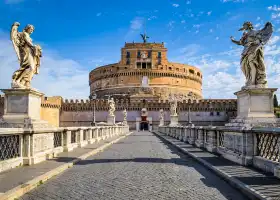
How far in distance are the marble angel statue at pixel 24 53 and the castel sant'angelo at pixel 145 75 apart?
6673cm

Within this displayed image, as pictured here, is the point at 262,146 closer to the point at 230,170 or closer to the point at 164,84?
the point at 230,170

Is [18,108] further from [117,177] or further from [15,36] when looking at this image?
[117,177]

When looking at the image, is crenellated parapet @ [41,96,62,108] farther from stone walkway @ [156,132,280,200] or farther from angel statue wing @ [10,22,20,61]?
stone walkway @ [156,132,280,200]

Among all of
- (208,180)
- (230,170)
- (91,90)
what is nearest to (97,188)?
(208,180)

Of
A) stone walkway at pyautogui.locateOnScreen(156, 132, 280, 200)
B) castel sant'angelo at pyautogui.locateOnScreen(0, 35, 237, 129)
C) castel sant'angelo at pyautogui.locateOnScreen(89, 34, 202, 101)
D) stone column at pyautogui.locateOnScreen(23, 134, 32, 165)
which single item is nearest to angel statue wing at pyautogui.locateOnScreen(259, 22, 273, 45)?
stone walkway at pyautogui.locateOnScreen(156, 132, 280, 200)

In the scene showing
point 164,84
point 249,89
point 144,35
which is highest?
point 144,35

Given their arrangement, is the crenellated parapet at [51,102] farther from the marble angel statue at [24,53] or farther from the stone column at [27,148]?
the stone column at [27,148]

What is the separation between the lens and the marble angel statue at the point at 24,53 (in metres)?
9.00

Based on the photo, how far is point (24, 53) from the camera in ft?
30.3

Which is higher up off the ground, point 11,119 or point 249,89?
point 249,89

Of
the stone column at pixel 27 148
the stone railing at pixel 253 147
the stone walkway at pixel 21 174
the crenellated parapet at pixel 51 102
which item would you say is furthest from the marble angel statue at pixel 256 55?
the crenellated parapet at pixel 51 102

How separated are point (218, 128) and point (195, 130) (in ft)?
17.4

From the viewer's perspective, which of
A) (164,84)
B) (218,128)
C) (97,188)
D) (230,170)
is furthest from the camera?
(164,84)

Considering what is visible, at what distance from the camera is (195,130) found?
1584 cm
